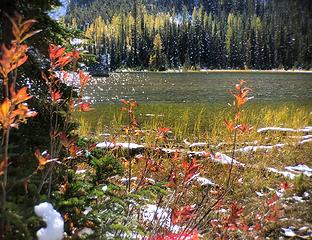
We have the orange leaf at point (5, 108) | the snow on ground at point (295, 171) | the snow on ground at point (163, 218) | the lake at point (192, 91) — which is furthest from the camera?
the lake at point (192, 91)

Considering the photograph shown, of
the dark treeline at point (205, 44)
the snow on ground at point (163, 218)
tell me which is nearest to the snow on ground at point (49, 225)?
the snow on ground at point (163, 218)

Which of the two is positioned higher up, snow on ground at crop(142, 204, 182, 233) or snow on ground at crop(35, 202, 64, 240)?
snow on ground at crop(35, 202, 64, 240)

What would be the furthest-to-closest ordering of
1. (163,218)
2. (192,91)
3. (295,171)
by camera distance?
1. (192,91)
2. (295,171)
3. (163,218)

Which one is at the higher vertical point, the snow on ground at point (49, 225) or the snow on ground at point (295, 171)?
the snow on ground at point (49, 225)

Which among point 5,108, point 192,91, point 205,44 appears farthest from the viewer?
point 205,44

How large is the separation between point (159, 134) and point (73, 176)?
1.53 metres

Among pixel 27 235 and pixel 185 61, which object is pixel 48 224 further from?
pixel 185 61

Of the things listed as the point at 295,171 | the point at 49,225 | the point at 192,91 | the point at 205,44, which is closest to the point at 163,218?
the point at 49,225

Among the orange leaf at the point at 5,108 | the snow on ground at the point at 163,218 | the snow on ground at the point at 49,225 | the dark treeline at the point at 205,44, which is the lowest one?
the snow on ground at the point at 163,218

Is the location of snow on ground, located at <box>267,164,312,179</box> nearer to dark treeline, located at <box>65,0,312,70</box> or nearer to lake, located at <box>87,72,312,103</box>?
lake, located at <box>87,72,312,103</box>

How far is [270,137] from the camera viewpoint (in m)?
9.70

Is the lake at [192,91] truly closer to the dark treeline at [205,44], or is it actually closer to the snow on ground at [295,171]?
the snow on ground at [295,171]

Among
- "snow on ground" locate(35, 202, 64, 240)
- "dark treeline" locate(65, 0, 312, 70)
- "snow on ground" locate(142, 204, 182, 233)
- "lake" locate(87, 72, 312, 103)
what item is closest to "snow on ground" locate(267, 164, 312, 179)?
→ "snow on ground" locate(142, 204, 182, 233)

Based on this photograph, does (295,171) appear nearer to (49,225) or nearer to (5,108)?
(49,225)
